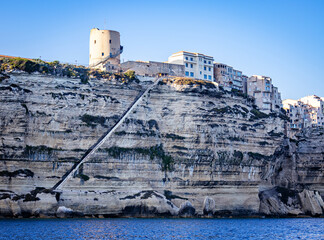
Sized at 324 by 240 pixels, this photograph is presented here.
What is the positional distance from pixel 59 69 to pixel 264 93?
26.5 meters

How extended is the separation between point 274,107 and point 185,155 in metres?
18.5

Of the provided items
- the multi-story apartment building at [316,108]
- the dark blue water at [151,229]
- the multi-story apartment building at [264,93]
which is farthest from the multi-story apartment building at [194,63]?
the multi-story apartment building at [316,108]

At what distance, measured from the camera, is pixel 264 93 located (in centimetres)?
7125

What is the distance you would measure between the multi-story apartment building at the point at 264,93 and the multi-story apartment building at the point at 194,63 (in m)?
6.23

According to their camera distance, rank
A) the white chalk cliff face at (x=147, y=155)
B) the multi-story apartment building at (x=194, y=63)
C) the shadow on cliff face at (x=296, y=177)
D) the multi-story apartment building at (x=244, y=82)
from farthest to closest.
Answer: the multi-story apartment building at (x=244, y=82) → the multi-story apartment building at (x=194, y=63) → the shadow on cliff face at (x=296, y=177) → the white chalk cliff face at (x=147, y=155)

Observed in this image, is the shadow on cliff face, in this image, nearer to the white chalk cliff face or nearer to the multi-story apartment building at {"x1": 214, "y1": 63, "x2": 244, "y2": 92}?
the white chalk cliff face

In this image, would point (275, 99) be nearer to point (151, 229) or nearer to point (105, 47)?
point (105, 47)

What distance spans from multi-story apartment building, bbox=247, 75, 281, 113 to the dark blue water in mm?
19767

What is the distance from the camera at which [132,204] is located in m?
53.3

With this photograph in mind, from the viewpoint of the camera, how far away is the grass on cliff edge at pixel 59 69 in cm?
5588

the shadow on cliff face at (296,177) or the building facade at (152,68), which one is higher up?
the building facade at (152,68)

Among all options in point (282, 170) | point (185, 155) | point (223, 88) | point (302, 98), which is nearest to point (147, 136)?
point (185, 155)

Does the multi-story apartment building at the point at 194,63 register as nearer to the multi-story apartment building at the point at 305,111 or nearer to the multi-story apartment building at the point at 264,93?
the multi-story apartment building at the point at 264,93

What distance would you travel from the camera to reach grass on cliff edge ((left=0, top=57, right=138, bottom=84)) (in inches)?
2200
